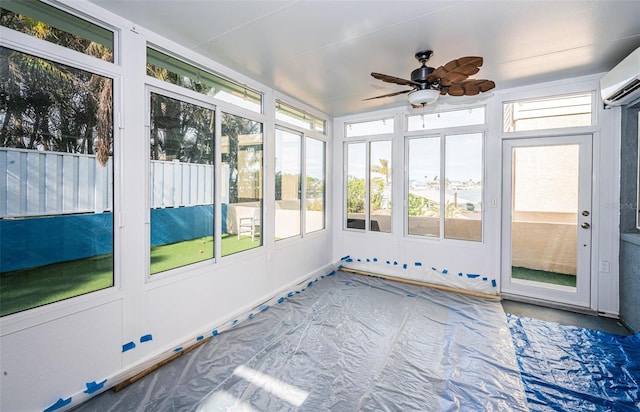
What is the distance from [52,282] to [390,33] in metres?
3.16

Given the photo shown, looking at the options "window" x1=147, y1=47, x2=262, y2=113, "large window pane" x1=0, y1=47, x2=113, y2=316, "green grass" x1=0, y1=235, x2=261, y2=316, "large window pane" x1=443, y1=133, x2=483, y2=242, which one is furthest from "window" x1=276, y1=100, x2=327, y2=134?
"green grass" x1=0, y1=235, x2=261, y2=316

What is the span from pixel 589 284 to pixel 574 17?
3.03 meters

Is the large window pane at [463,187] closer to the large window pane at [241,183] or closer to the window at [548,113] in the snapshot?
the window at [548,113]

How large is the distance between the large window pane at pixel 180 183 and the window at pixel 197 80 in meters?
0.20

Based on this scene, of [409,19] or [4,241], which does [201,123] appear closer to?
[4,241]

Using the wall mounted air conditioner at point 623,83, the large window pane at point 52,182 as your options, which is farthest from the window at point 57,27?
the wall mounted air conditioner at point 623,83

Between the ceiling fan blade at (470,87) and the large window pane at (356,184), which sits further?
the large window pane at (356,184)

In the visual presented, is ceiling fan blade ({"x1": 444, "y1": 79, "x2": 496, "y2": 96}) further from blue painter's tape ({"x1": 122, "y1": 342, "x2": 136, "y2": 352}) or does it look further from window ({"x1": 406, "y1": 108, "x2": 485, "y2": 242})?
blue painter's tape ({"x1": 122, "y1": 342, "x2": 136, "y2": 352})

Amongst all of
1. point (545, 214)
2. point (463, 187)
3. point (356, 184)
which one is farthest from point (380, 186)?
point (545, 214)

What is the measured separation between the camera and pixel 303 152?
4.48 meters

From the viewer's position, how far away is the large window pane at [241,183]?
10.3ft

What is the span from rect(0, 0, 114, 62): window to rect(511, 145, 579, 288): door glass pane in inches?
183

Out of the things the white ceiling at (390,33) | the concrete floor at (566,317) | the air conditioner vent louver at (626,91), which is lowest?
the concrete floor at (566,317)

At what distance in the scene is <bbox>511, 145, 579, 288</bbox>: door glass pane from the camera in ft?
11.7
